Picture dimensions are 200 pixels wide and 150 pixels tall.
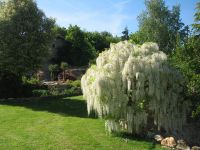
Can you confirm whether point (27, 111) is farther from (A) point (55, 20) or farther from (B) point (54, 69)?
(B) point (54, 69)

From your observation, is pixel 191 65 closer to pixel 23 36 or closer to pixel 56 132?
pixel 56 132

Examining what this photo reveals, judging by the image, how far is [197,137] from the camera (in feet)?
54.2

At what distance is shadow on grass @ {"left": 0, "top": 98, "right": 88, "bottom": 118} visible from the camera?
2120 cm

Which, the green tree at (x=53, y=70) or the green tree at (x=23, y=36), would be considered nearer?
the green tree at (x=23, y=36)

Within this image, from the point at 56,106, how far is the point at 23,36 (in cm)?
775

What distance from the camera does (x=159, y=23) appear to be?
5197 cm

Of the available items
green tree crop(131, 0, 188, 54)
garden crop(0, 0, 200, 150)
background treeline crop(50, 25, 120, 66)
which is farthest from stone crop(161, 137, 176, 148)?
background treeline crop(50, 25, 120, 66)

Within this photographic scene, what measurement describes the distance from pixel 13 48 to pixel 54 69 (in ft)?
75.6

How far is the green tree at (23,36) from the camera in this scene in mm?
27844

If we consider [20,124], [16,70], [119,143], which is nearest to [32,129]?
[20,124]

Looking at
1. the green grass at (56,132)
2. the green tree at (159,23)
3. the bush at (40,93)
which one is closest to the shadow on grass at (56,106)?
the green grass at (56,132)

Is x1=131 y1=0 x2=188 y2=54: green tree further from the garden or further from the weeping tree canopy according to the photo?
the weeping tree canopy

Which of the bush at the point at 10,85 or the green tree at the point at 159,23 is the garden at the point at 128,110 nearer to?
the bush at the point at 10,85

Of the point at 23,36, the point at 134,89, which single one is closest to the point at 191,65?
the point at 134,89
